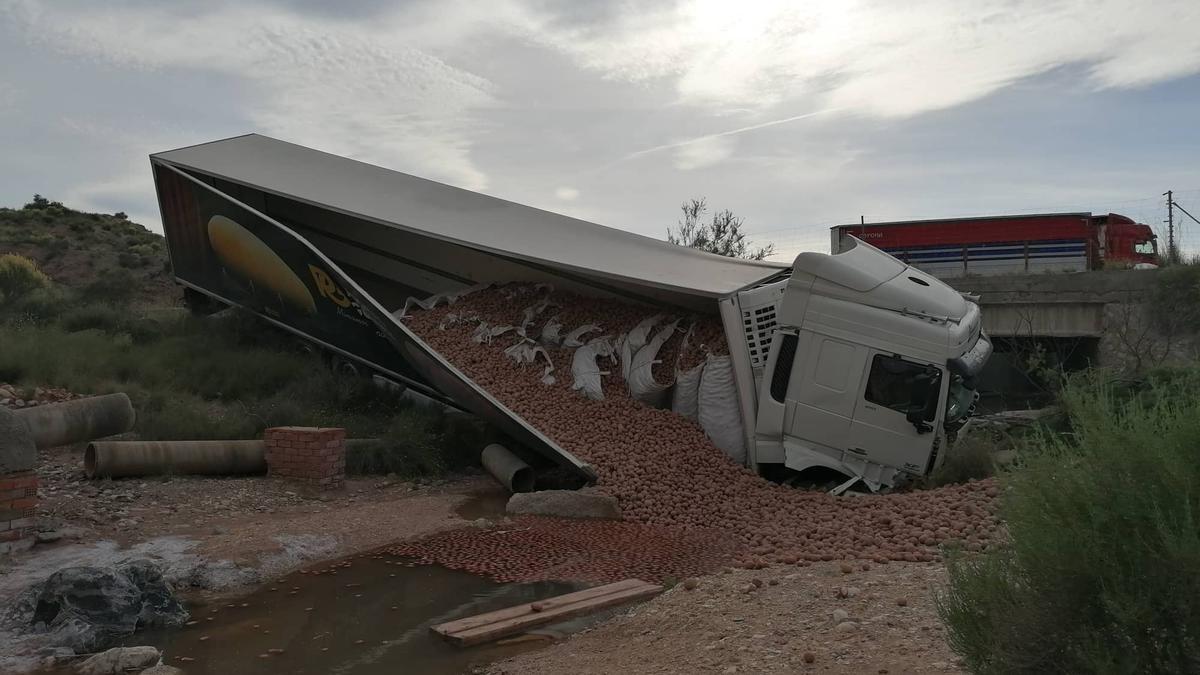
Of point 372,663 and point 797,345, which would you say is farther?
point 797,345

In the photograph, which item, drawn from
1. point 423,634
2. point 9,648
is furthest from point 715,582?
point 9,648

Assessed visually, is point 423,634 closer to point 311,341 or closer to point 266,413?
point 266,413

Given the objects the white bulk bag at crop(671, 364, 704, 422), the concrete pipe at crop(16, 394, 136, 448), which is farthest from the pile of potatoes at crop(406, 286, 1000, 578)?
the concrete pipe at crop(16, 394, 136, 448)

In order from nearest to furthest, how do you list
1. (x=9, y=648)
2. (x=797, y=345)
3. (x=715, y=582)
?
(x=9, y=648)
(x=715, y=582)
(x=797, y=345)

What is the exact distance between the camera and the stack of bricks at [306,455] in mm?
8945

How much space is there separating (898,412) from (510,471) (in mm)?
3900

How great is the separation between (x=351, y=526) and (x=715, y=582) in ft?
11.3

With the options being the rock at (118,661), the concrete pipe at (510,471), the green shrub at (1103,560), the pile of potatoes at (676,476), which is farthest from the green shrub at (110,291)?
the green shrub at (1103,560)

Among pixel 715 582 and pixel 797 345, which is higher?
pixel 797 345

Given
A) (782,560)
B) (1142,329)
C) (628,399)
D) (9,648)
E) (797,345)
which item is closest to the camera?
(9,648)

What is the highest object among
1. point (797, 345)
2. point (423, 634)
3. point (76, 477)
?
point (797, 345)

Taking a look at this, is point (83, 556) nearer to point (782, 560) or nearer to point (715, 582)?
point (715, 582)

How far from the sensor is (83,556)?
20.1 feet

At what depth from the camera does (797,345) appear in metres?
8.90
